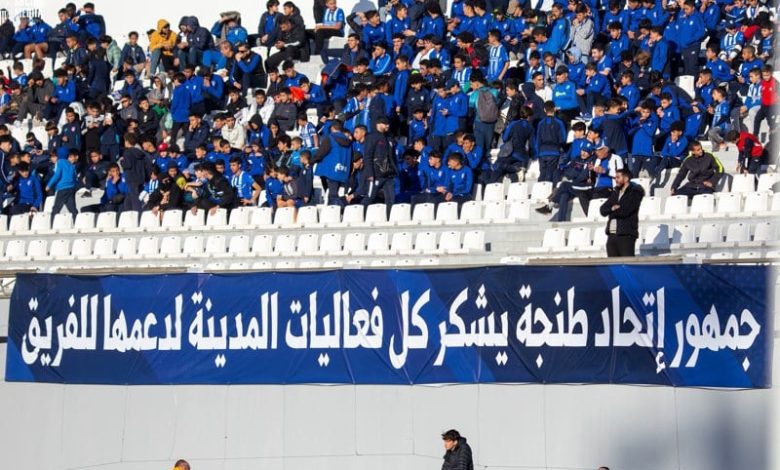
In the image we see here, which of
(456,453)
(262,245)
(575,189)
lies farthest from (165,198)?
(456,453)

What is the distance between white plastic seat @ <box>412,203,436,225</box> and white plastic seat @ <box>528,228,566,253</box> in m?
1.77

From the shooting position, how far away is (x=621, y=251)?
17266 mm

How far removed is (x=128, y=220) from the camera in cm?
2336

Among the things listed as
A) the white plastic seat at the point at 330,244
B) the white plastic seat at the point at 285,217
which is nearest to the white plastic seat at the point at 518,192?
the white plastic seat at the point at 330,244

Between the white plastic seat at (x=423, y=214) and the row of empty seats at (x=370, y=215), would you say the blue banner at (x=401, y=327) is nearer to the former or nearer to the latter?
the row of empty seats at (x=370, y=215)

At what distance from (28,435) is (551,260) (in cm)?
580

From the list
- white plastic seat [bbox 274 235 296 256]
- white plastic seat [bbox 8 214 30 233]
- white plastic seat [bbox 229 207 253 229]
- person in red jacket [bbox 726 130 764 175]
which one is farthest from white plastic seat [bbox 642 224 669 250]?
white plastic seat [bbox 8 214 30 233]

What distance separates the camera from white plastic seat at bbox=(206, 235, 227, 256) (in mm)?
21938

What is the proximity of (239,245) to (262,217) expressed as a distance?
56cm

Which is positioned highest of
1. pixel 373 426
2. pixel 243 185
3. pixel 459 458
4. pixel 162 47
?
pixel 162 47

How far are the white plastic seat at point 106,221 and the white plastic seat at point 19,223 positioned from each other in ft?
4.21

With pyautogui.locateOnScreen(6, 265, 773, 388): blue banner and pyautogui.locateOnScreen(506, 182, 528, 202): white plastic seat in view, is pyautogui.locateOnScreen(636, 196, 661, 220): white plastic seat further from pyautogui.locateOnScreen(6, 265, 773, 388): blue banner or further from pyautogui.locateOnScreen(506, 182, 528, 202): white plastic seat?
pyautogui.locateOnScreen(6, 265, 773, 388): blue banner

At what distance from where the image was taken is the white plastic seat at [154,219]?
22.8 m

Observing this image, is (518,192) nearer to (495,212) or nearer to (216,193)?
(495,212)
